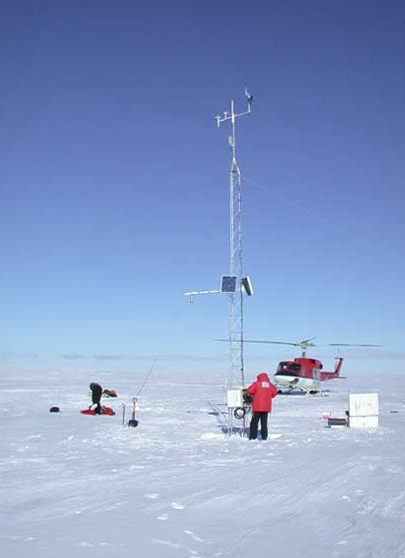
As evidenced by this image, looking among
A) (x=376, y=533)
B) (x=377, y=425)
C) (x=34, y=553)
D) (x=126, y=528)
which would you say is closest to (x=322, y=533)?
(x=376, y=533)

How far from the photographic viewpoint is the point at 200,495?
6770mm

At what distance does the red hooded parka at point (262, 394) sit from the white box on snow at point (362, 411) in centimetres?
310

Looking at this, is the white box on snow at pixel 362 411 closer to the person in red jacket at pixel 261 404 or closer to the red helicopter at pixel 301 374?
the person in red jacket at pixel 261 404

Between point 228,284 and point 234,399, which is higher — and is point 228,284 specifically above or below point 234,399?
above

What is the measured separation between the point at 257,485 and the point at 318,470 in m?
1.62

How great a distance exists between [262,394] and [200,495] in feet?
19.9

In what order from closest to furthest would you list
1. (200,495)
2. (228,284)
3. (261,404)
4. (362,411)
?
(200,495), (261,404), (362,411), (228,284)

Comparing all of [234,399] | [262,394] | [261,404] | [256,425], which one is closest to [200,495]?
[256,425]

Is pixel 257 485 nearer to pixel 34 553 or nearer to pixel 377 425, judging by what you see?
pixel 34 553

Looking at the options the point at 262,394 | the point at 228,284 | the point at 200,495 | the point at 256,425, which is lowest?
the point at 200,495

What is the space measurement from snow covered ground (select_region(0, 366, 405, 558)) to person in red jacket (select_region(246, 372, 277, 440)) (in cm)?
45

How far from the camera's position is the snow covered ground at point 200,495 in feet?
16.0

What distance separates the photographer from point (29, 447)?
1088cm

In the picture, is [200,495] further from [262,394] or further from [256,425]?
[262,394]
